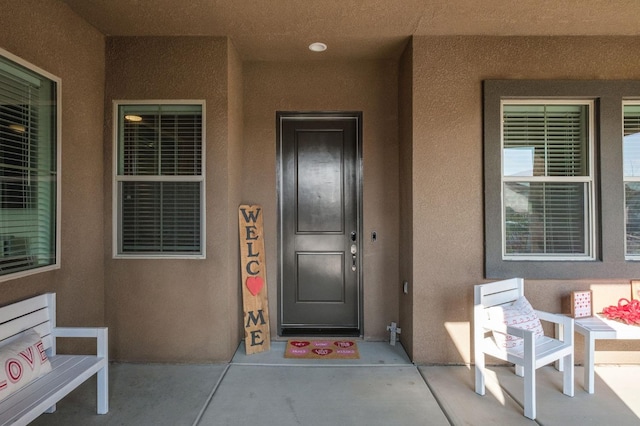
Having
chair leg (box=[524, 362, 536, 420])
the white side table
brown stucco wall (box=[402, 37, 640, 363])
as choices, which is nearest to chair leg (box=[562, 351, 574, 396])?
the white side table

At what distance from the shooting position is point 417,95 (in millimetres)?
3082

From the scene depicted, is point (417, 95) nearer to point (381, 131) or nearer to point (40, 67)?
point (381, 131)

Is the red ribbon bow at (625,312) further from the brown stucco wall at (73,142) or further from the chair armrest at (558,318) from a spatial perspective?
the brown stucco wall at (73,142)

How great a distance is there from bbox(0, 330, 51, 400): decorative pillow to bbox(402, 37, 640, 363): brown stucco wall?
8.59ft

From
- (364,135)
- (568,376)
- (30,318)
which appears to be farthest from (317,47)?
(568,376)

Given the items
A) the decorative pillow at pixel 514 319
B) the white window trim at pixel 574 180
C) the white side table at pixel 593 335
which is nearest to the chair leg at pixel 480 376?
the decorative pillow at pixel 514 319

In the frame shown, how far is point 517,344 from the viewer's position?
250cm

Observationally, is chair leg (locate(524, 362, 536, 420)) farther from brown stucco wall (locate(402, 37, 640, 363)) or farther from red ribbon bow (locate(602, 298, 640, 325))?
red ribbon bow (locate(602, 298, 640, 325))

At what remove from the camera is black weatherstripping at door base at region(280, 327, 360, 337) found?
3.66 meters

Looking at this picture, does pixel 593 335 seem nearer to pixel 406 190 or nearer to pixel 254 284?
pixel 406 190

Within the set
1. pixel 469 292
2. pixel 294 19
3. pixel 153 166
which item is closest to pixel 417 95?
pixel 294 19

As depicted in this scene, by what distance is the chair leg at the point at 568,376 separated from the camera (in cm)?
253

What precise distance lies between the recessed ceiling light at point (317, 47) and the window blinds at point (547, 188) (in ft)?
5.56

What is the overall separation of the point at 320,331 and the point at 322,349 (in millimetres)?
318
